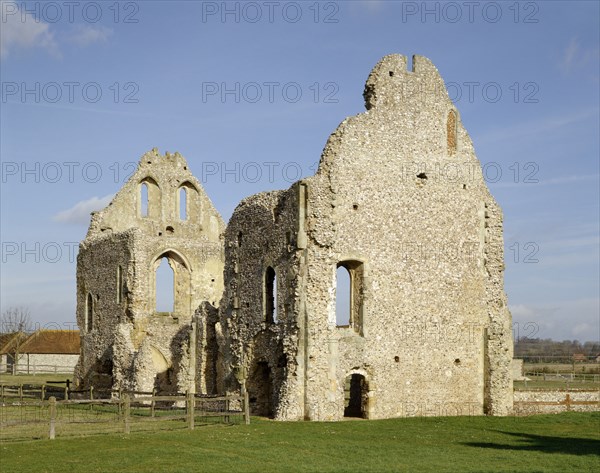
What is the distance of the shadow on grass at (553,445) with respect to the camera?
1666 centimetres

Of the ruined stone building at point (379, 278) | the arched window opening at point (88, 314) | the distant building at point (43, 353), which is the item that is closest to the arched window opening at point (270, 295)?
the ruined stone building at point (379, 278)

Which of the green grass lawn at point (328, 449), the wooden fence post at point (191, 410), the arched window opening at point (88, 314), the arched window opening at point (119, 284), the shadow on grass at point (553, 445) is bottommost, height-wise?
the shadow on grass at point (553, 445)

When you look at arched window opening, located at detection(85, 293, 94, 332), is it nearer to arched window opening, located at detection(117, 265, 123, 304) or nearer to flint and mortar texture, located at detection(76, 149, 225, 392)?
flint and mortar texture, located at detection(76, 149, 225, 392)

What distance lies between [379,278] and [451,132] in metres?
5.15

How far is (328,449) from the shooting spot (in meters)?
16.5

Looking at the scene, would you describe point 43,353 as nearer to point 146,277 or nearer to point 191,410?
point 146,277

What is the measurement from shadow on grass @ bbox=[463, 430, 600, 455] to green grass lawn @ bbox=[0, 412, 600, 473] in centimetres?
2

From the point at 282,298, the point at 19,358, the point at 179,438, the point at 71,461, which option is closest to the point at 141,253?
the point at 282,298

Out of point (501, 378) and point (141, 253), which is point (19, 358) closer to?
point (141, 253)

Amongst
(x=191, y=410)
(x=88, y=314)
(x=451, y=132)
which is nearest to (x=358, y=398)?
(x=191, y=410)

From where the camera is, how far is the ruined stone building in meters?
22.5

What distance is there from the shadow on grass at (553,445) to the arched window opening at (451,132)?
9.25m

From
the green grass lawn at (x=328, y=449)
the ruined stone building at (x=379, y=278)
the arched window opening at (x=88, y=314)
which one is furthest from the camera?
the arched window opening at (x=88, y=314)

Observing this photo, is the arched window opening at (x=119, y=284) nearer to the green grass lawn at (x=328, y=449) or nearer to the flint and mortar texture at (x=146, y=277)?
the flint and mortar texture at (x=146, y=277)
